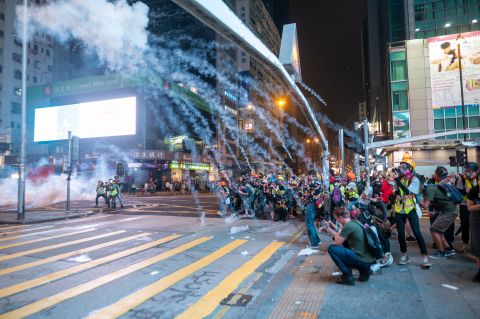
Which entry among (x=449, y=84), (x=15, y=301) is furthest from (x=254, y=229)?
(x=449, y=84)

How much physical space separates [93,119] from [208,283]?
42778 mm

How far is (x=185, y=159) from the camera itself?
53438 millimetres

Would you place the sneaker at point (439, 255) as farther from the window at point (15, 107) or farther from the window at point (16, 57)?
the window at point (16, 57)

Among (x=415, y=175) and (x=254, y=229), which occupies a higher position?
(x=415, y=175)

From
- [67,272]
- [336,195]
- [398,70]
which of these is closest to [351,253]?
[336,195]

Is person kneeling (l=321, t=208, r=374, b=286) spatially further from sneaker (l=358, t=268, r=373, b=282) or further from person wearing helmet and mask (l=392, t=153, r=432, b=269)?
person wearing helmet and mask (l=392, t=153, r=432, b=269)

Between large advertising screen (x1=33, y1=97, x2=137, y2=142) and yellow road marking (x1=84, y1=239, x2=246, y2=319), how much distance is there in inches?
1449

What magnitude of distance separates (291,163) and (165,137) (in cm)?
6891

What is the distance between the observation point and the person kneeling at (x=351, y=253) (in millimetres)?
5391

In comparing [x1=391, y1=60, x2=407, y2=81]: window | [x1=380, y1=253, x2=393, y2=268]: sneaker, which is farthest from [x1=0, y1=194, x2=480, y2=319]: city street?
[x1=391, y1=60, x2=407, y2=81]: window

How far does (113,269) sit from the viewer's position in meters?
6.58

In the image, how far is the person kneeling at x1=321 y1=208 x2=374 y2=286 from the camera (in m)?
5.39

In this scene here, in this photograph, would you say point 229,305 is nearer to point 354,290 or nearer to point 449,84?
point 354,290

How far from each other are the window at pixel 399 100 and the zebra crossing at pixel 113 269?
36771mm
